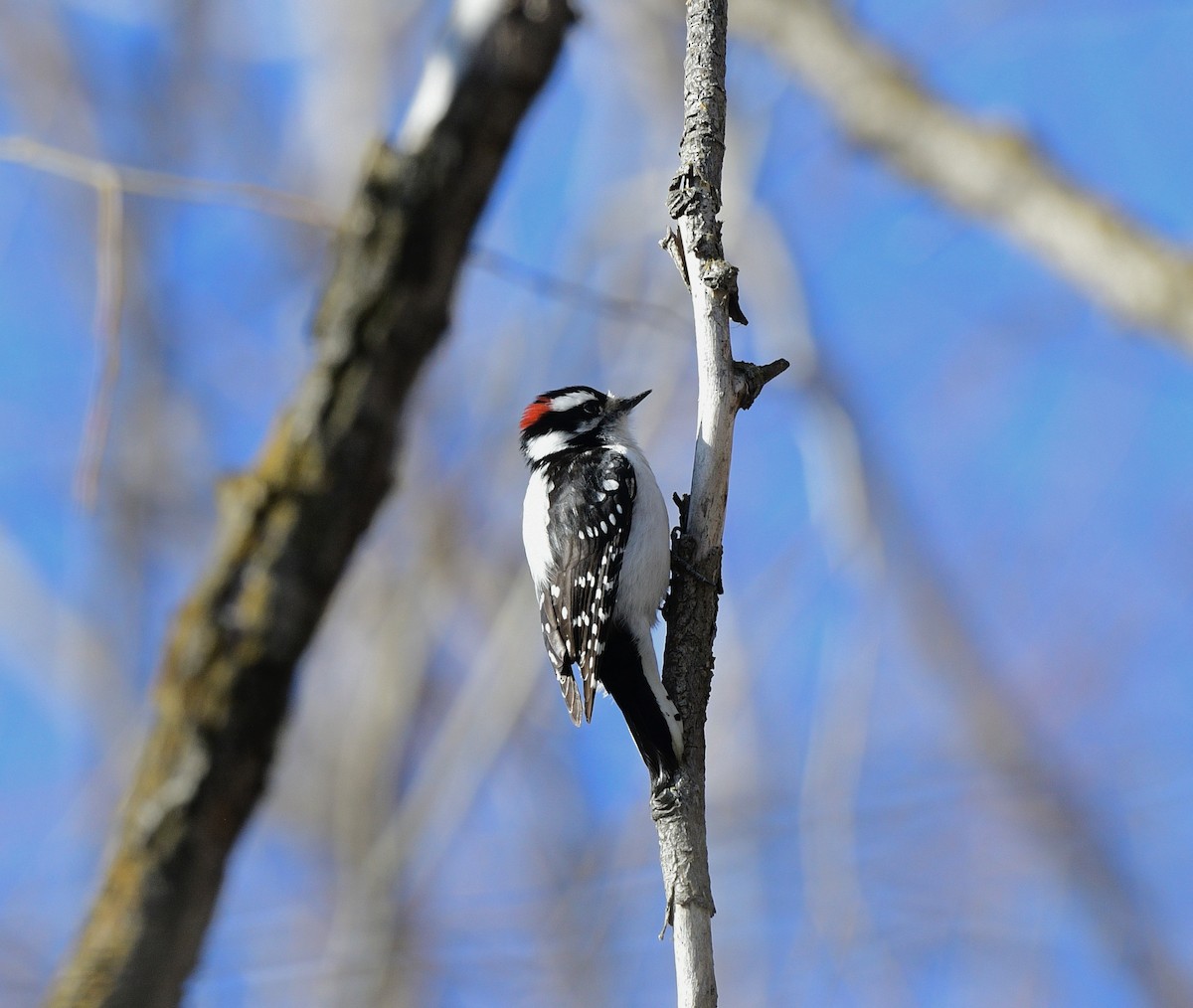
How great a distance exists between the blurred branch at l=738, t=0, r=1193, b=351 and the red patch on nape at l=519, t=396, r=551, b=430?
3530 millimetres

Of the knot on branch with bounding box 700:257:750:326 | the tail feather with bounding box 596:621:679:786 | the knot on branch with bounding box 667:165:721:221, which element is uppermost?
the knot on branch with bounding box 667:165:721:221

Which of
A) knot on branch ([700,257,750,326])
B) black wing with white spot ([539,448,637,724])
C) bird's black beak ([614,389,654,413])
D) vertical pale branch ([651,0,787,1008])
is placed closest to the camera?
vertical pale branch ([651,0,787,1008])

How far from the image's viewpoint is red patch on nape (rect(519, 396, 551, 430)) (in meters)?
5.38

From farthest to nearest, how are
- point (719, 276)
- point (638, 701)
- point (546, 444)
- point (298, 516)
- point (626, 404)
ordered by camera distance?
1. point (546, 444)
2. point (626, 404)
3. point (298, 516)
4. point (638, 701)
5. point (719, 276)

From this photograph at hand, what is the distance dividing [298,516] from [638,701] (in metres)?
1.45

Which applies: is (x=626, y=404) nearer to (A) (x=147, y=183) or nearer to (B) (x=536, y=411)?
(B) (x=536, y=411)

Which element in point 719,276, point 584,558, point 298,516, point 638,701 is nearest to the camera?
point 719,276

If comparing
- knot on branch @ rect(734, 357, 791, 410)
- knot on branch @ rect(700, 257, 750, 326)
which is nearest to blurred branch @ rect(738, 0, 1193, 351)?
knot on branch @ rect(734, 357, 791, 410)

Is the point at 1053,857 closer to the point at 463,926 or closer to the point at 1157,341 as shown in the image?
the point at 1157,341

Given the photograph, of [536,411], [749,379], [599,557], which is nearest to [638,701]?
[599,557]

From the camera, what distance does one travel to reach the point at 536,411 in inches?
214

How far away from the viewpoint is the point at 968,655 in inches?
345

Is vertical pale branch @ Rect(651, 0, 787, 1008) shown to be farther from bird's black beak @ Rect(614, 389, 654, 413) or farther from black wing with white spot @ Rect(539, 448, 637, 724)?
bird's black beak @ Rect(614, 389, 654, 413)

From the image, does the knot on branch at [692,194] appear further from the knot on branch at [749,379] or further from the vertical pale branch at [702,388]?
the knot on branch at [749,379]
